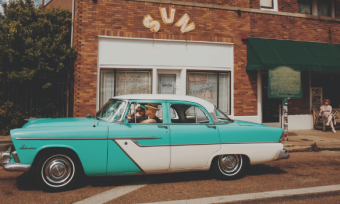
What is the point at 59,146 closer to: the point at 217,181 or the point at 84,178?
the point at 84,178

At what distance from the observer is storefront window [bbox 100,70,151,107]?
9.48 meters

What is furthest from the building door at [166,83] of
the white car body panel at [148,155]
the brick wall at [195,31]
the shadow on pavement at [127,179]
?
the white car body panel at [148,155]

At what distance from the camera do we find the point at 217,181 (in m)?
4.87

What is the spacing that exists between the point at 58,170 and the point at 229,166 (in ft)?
9.93

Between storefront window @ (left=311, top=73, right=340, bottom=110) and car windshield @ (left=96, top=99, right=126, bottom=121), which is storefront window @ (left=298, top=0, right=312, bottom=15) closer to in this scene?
storefront window @ (left=311, top=73, right=340, bottom=110)

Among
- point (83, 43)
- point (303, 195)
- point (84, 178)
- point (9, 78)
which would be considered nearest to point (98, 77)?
point (83, 43)

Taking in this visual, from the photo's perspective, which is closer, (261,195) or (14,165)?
(14,165)

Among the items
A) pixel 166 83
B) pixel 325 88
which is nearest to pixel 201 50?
pixel 166 83

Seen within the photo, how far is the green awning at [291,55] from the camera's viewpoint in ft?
32.7

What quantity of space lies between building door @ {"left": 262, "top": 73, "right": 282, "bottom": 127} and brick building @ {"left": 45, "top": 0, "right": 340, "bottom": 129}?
0.04 meters

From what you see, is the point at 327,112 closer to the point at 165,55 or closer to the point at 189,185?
the point at 165,55

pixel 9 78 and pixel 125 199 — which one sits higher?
pixel 9 78

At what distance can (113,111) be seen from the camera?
4.68 metres

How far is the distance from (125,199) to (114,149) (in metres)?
0.82
